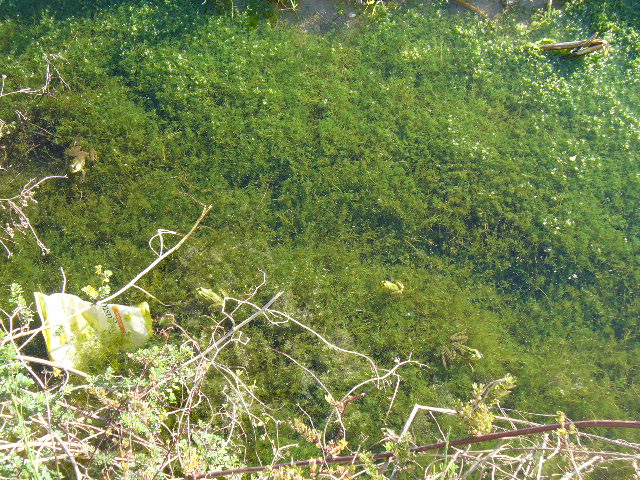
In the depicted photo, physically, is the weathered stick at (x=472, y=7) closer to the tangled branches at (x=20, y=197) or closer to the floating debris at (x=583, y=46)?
the floating debris at (x=583, y=46)

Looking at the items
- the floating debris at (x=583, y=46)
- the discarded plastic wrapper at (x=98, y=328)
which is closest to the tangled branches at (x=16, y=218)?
the discarded plastic wrapper at (x=98, y=328)

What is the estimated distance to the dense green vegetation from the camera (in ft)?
10.5

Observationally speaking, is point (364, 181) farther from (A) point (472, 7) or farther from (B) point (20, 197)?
(B) point (20, 197)

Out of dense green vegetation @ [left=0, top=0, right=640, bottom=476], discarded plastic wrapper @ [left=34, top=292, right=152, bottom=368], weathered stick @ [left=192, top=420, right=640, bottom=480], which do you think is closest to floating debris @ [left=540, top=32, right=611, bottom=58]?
dense green vegetation @ [left=0, top=0, right=640, bottom=476]

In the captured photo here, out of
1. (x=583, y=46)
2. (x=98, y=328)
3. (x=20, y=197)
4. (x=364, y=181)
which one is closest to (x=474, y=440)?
(x=364, y=181)

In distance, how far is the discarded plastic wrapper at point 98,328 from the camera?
3.05 m

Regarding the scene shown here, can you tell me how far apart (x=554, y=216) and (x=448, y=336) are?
1030 mm

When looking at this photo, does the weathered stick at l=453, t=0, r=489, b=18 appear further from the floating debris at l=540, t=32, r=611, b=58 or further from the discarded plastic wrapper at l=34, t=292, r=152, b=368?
the discarded plastic wrapper at l=34, t=292, r=152, b=368

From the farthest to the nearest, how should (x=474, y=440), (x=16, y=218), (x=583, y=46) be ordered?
(x=583, y=46)
(x=16, y=218)
(x=474, y=440)

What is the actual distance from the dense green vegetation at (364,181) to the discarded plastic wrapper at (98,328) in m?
0.15


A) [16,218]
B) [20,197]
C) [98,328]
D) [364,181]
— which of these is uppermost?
[364,181]

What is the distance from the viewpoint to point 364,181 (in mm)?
3336

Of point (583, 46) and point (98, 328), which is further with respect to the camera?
point (583, 46)

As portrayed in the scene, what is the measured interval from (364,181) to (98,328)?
186 cm
